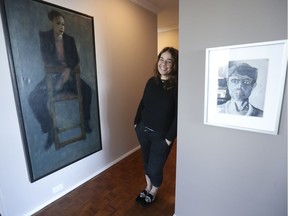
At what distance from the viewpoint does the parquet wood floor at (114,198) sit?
63.7 inches

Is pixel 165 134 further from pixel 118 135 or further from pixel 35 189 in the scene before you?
pixel 35 189

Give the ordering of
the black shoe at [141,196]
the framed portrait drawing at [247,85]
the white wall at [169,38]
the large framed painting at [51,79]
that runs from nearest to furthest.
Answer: the framed portrait drawing at [247,85], the large framed painting at [51,79], the black shoe at [141,196], the white wall at [169,38]

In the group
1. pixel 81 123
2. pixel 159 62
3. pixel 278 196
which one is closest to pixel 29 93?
pixel 81 123

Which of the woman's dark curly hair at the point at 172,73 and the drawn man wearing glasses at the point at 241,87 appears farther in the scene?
the woman's dark curly hair at the point at 172,73

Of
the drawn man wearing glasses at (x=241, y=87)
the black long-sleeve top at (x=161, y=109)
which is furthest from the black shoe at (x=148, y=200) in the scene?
the drawn man wearing glasses at (x=241, y=87)

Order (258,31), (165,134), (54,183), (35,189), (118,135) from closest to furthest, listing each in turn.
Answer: (258,31)
(165,134)
(35,189)
(54,183)
(118,135)

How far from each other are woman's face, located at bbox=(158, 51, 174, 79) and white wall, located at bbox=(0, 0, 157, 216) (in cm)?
93

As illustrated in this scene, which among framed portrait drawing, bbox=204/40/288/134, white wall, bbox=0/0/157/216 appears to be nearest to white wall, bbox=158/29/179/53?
white wall, bbox=0/0/157/216

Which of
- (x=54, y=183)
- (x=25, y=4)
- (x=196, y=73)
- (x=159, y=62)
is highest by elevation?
(x=25, y=4)

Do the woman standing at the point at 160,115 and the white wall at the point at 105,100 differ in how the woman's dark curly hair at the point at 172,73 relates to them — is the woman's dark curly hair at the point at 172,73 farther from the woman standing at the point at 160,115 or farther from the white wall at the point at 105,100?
the white wall at the point at 105,100

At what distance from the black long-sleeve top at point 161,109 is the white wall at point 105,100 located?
32.5 inches

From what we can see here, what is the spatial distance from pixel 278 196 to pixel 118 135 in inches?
75.4

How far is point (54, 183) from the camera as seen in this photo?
5.73 feet

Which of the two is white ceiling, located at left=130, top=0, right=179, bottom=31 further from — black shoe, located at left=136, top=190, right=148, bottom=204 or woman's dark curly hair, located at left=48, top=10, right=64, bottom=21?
black shoe, located at left=136, top=190, right=148, bottom=204
